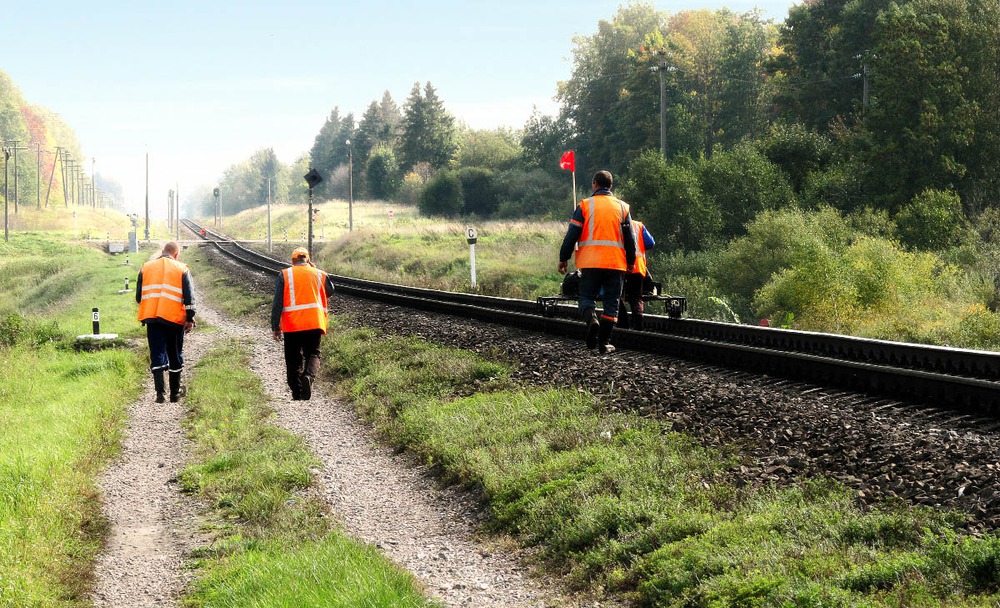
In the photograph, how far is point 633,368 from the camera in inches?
438

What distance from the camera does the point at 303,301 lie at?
10.8 meters

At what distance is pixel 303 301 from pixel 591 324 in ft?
11.7

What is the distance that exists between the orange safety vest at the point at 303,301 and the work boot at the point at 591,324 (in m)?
3.22

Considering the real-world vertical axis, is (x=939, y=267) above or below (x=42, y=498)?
above

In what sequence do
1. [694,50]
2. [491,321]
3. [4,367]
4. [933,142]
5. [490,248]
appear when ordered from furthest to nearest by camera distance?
1. [694,50]
2. [490,248]
3. [933,142]
4. [4,367]
5. [491,321]

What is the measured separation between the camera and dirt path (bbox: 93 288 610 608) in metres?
6.55

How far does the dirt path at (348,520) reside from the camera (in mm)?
6547

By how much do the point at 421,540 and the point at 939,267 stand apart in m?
25.2

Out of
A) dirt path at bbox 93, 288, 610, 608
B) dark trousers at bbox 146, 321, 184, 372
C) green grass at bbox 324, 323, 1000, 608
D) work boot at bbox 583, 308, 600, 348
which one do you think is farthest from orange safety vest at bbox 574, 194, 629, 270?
dark trousers at bbox 146, 321, 184, 372

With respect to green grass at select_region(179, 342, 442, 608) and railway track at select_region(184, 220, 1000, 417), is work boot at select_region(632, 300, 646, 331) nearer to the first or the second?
railway track at select_region(184, 220, 1000, 417)

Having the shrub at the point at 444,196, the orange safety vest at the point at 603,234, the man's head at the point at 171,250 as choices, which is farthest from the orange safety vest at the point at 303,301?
the shrub at the point at 444,196

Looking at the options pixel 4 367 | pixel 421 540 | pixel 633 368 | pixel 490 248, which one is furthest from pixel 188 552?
pixel 490 248

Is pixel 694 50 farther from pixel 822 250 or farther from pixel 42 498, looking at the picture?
pixel 42 498

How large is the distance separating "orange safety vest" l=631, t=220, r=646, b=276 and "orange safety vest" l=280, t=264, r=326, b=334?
3.73 metres
